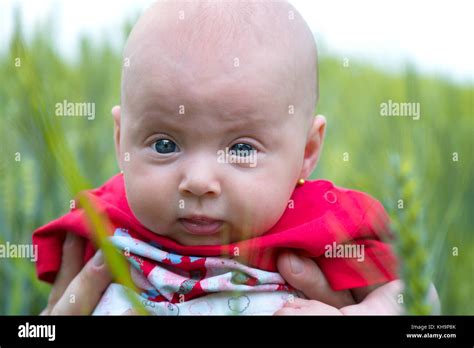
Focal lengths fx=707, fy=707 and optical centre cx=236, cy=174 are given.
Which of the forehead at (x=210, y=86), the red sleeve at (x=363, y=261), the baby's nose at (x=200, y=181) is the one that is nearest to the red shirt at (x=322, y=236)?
the red sleeve at (x=363, y=261)

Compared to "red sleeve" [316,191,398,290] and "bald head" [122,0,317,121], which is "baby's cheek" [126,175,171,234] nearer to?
"bald head" [122,0,317,121]

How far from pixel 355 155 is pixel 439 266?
1.21 m

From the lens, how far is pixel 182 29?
127cm

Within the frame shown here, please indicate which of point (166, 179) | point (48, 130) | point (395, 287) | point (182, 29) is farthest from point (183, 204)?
point (48, 130)

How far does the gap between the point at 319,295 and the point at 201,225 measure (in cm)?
28

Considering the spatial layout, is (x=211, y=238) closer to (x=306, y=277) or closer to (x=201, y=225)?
(x=201, y=225)

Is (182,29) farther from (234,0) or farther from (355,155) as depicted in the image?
(355,155)

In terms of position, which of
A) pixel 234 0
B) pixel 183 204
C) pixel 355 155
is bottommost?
pixel 183 204

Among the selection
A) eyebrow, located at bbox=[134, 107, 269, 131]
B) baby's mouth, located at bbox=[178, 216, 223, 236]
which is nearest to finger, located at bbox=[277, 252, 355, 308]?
baby's mouth, located at bbox=[178, 216, 223, 236]

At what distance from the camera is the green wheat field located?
78cm

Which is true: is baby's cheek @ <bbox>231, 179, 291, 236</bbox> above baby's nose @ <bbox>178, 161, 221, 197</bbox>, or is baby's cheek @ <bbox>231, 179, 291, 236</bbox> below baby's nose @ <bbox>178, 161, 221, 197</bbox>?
below

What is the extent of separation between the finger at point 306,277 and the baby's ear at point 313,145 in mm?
189

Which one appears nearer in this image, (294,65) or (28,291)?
(294,65)

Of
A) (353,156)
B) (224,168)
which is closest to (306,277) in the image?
(224,168)
